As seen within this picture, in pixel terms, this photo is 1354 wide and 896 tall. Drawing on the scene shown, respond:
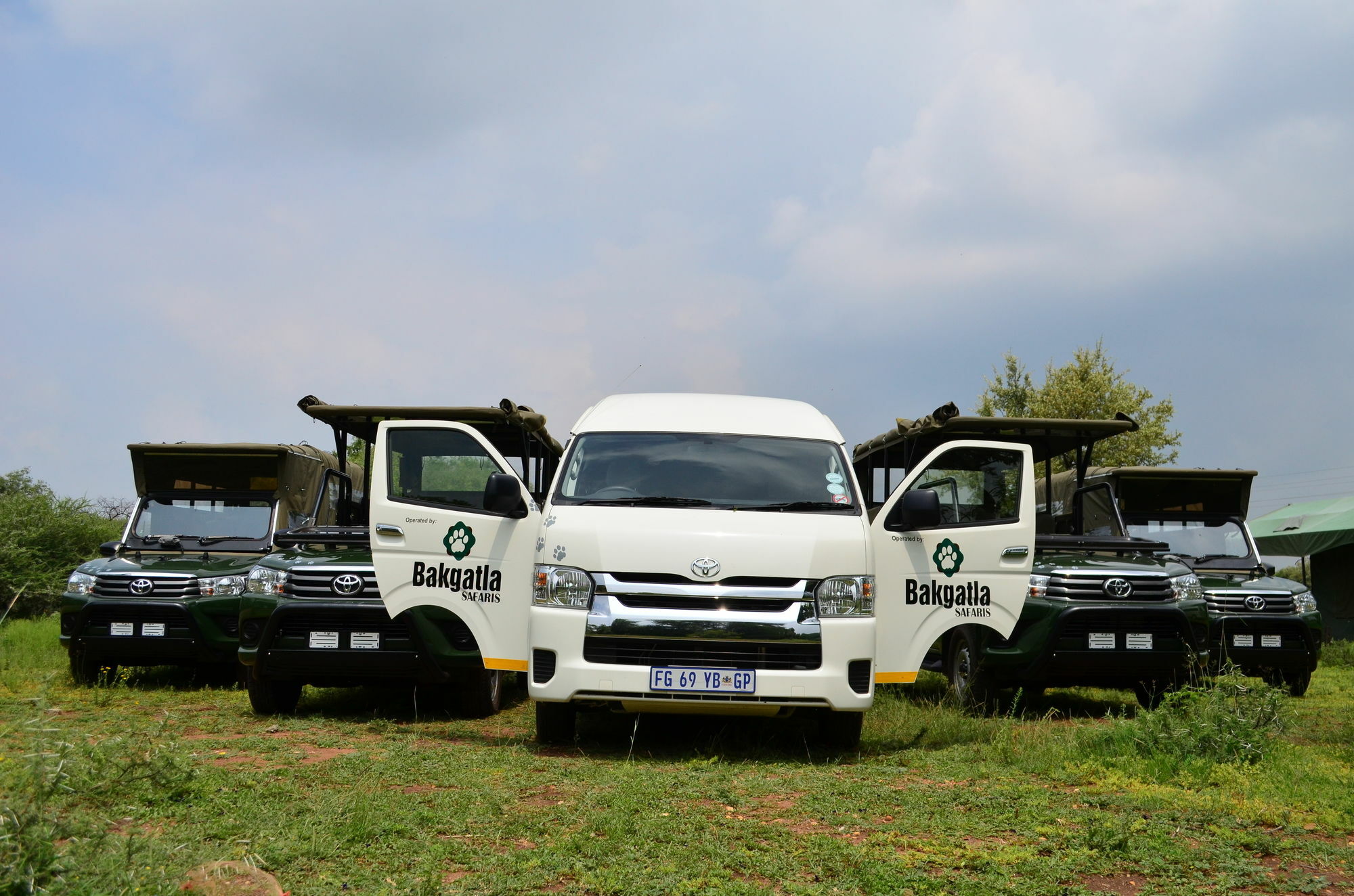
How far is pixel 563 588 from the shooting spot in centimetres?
718

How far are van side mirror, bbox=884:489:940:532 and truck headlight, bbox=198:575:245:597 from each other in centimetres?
684

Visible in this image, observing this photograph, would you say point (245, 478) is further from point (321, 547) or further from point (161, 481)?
point (321, 547)

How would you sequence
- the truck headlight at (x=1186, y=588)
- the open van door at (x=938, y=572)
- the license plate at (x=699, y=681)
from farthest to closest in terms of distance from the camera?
the truck headlight at (x=1186, y=588) → the open van door at (x=938, y=572) → the license plate at (x=699, y=681)

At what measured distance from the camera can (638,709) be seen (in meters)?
7.20

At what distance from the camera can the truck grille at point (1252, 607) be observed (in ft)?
41.7

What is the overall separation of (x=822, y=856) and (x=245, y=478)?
982 centimetres

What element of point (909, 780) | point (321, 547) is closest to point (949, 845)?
point (909, 780)

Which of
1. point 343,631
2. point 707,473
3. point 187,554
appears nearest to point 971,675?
point 707,473

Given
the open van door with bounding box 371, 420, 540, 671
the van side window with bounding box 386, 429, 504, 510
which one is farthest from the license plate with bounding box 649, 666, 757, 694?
the van side window with bounding box 386, 429, 504, 510

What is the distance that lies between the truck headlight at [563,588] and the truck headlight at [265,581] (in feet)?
9.56

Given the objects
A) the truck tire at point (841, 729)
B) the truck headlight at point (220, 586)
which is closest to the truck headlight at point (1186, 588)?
the truck tire at point (841, 729)

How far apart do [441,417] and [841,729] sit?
5145 millimetres

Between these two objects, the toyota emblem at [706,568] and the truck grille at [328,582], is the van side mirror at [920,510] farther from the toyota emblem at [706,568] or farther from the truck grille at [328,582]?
the truck grille at [328,582]

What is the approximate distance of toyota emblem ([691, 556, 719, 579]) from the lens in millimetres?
7047
